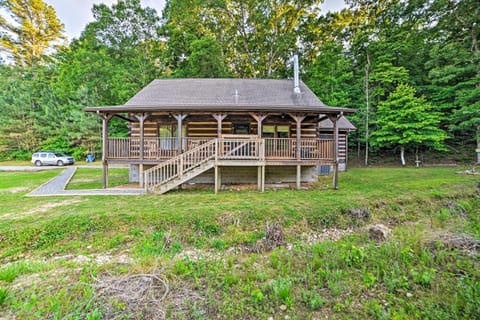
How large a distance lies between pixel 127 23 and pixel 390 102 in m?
28.8

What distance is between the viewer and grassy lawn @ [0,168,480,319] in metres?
3.11

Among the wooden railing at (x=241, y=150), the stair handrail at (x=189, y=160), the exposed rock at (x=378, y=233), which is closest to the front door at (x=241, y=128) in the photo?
the wooden railing at (x=241, y=150)

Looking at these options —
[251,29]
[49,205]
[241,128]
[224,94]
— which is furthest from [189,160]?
[251,29]

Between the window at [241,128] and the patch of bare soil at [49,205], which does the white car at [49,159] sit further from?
the window at [241,128]

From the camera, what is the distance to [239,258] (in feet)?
15.2

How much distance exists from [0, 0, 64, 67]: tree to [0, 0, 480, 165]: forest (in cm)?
13

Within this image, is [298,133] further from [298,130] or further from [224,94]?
[224,94]

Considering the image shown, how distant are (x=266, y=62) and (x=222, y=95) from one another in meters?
14.8

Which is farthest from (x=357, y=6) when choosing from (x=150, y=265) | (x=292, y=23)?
(x=150, y=265)

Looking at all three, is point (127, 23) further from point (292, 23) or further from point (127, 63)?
point (292, 23)

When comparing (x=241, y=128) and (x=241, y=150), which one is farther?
(x=241, y=128)

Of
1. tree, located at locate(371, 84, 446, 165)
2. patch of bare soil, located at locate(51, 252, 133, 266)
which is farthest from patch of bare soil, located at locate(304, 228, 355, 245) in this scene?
tree, located at locate(371, 84, 446, 165)

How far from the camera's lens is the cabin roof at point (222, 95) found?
963cm

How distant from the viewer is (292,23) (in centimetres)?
2405
